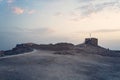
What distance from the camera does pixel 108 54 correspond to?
5322cm

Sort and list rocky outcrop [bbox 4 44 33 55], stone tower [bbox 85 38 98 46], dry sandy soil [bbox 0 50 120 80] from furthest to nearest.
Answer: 1. stone tower [bbox 85 38 98 46]
2. rocky outcrop [bbox 4 44 33 55]
3. dry sandy soil [bbox 0 50 120 80]

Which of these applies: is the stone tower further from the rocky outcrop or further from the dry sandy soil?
the dry sandy soil

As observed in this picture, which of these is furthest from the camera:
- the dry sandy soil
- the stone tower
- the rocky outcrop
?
the stone tower

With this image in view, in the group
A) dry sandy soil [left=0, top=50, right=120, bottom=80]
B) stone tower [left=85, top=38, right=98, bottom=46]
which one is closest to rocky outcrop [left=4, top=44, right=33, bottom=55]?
dry sandy soil [left=0, top=50, right=120, bottom=80]

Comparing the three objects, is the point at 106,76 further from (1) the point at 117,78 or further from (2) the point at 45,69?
(2) the point at 45,69

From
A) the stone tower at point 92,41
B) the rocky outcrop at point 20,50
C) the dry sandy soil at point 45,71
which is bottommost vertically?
the dry sandy soil at point 45,71

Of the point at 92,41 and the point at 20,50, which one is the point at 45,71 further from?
the point at 92,41

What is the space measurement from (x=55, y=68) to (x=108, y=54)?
2490 cm

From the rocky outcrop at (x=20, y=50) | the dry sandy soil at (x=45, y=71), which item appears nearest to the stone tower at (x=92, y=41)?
the rocky outcrop at (x=20, y=50)

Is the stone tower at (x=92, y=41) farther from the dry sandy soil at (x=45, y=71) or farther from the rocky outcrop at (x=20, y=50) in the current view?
the dry sandy soil at (x=45, y=71)

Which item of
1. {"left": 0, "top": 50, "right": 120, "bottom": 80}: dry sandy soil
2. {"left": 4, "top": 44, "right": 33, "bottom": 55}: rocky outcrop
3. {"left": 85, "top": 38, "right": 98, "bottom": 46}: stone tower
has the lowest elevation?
{"left": 0, "top": 50, "right": 120, "bottom": 80}: dry sandy soil

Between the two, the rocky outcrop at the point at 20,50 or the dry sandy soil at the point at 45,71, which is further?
the rocky outcrop at the point at 20,50

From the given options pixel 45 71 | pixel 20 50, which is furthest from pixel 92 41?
pixel 45 71

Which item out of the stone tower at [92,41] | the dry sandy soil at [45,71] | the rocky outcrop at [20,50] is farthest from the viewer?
the stone tower at [92,41]
